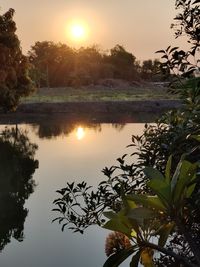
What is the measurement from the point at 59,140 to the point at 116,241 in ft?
53.1

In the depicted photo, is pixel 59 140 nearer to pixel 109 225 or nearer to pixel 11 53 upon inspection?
pixel 11 53

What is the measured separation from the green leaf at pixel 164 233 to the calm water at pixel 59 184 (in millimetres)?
4767

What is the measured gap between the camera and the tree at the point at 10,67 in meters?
21.4

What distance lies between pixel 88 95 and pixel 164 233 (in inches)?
1725

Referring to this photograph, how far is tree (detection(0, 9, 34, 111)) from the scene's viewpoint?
70.3 ft

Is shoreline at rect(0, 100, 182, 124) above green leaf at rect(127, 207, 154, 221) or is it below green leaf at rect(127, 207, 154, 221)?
below

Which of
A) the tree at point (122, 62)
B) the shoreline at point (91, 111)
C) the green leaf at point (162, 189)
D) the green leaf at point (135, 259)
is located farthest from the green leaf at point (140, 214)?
the tree at point (122, 62)

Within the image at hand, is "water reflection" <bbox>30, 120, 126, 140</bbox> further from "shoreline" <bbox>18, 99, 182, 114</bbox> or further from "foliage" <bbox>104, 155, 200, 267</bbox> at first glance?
"foliage" <bbox>104, 155, 200, 267</bbox>

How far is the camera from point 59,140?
22.0 m

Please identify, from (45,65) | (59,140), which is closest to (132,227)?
(59,140)

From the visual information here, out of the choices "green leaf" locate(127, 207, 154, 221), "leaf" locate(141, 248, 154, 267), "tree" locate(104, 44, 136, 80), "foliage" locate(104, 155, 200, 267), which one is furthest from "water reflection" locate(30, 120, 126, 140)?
"tree" locate(104, 44, 136, 80)

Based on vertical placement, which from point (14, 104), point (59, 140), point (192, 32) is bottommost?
point (59, 140)

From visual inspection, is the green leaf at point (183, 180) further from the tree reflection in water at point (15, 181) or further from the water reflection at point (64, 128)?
the water reflection at point (64, 128)

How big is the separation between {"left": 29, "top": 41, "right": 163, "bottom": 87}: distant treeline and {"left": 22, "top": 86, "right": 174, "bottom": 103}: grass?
25.4 feet
